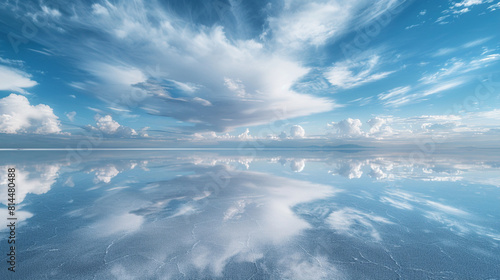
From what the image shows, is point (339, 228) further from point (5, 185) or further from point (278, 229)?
point (5, 185)

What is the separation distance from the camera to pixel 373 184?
59.1ft

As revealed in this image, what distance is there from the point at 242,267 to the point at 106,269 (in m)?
4.21

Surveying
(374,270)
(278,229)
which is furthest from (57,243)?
(374,270)

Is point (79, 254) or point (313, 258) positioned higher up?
point (79, 254)

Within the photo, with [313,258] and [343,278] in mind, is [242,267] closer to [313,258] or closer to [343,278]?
[313,258]

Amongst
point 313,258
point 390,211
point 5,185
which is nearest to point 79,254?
point 313,258

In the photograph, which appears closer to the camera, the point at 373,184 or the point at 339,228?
the point at 339,228

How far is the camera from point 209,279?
5555mm

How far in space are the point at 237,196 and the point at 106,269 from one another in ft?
29.1

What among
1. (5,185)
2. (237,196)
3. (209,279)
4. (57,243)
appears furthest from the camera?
(5,185)

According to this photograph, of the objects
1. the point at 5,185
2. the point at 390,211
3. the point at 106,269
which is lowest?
the point at 390,211

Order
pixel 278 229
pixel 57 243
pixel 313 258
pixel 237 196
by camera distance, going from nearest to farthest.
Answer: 1. pixel 313 258
2. pixel 57 243
3. pixel 278 229
4. pixel 237 196

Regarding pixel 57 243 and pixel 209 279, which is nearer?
pixel 209 279

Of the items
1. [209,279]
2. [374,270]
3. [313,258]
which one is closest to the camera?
[209,279]
